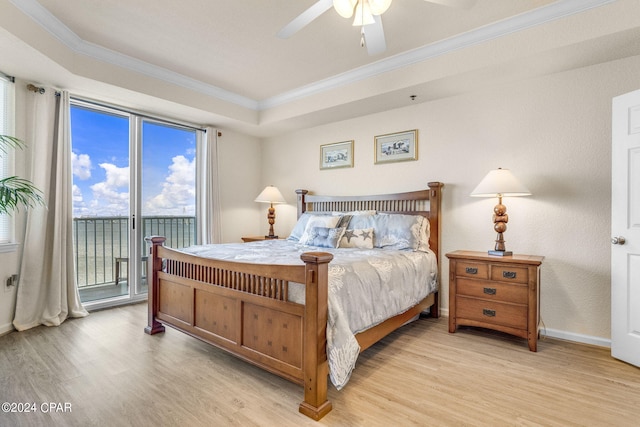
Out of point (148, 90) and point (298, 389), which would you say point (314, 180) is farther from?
point (298, 389)

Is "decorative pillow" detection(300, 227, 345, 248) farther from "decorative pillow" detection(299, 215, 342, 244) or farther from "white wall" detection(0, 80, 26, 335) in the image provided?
"white wall" detection(0, 80, 26, 335)

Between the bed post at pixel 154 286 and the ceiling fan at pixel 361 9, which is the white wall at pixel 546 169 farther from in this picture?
the bed post at pixel 154 286

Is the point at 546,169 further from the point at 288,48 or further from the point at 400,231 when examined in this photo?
the point at 288,48

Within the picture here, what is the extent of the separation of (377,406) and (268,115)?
12.9 feet

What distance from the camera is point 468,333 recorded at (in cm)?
308

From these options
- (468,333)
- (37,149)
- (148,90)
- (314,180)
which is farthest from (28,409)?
(314,180)

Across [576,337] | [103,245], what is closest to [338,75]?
[576,337]

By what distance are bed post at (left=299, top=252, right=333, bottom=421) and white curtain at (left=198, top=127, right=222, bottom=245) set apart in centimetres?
329

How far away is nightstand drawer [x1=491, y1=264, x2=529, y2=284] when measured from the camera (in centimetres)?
271

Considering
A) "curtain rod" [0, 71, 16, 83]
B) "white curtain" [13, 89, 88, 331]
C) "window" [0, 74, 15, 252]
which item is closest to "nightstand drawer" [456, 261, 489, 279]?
Result: "white curtain" [13, 89, 88, 331]

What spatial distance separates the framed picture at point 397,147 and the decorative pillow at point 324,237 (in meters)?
1.16

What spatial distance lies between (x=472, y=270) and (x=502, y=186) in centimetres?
80

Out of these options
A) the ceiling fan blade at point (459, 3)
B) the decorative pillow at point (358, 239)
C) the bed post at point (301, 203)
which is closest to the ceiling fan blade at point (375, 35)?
the ceiling fan blade at point (459, 3)

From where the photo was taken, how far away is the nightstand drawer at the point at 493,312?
2.72m
